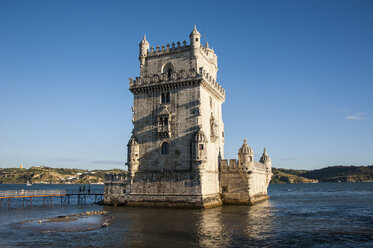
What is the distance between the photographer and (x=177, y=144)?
4028 centimetres

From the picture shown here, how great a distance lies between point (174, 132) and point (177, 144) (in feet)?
5.21

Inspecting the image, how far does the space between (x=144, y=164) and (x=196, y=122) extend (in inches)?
341

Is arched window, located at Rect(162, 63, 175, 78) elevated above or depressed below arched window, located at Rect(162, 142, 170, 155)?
above

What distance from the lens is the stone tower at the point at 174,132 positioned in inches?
1526

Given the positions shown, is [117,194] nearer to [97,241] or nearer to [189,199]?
[189,199]

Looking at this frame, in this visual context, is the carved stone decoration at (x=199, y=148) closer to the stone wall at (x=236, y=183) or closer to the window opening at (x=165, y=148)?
the window opening at (x=165, y=148)

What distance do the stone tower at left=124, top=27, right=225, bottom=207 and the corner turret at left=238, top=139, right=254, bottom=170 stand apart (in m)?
3.23

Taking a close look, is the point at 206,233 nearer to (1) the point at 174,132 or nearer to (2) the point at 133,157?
(1) the point at 174,132

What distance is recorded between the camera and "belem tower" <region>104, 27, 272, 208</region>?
38978 mm

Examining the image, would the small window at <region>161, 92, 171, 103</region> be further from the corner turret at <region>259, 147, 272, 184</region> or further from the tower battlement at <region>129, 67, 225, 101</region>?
the corner turret at <region>259, 147, 272, 184</region>

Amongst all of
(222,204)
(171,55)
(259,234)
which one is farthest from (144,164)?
(259,234)

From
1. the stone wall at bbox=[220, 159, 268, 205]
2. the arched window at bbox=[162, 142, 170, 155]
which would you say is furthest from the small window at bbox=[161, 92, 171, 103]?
the stone wall at bbox=[220, 159, 268, 205]

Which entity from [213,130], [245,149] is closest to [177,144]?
[213,130]

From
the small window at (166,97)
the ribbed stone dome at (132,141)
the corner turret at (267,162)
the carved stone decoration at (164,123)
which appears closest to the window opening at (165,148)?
the carved stone decoration at (164,123)
